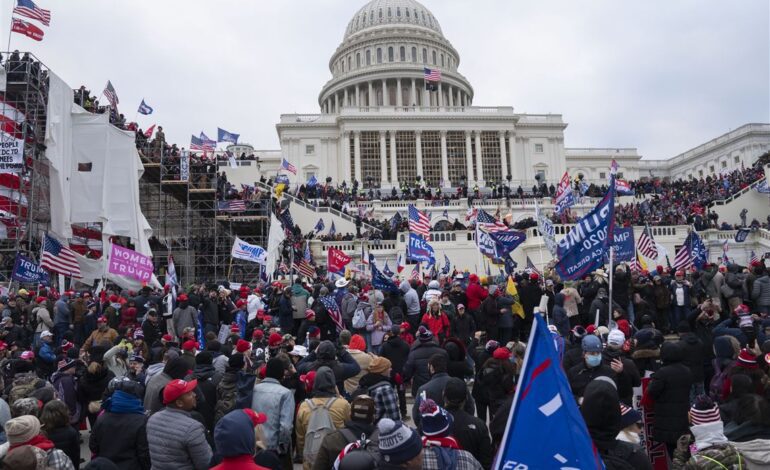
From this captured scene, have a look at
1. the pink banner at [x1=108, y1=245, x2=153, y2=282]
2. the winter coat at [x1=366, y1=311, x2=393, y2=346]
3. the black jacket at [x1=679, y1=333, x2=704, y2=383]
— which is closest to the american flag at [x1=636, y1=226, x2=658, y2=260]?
the winter coat at [x1=366, y1=311, x2=393, y2=346]

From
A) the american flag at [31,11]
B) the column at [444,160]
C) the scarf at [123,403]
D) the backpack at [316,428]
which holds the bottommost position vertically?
the backpack at [316,428]

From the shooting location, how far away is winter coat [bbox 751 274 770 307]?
496 inches

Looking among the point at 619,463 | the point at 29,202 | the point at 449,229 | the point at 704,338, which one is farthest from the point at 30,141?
the point at 619,463

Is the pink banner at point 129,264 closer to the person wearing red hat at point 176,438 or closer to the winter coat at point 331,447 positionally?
the person wearing red hat at point 176,438

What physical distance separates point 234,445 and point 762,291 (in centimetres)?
1196

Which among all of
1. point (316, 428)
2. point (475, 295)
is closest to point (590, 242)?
point (475, 295)

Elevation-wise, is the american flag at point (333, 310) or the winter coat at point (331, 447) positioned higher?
the american flag at point (333, 310)

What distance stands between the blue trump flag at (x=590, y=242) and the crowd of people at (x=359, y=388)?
105 centimetres

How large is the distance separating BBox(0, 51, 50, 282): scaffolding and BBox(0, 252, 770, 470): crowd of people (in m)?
11.0

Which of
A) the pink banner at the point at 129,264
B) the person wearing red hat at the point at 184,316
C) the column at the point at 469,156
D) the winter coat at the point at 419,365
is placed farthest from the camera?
the column at the point at 469,156

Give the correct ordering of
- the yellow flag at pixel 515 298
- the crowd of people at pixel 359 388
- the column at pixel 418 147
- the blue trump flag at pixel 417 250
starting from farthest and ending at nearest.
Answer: the column at pixel 418 147
the blue trump flag at pixel 417 250
the yellow flag at pixel 515 298
the crowd of people at pixel 359 388

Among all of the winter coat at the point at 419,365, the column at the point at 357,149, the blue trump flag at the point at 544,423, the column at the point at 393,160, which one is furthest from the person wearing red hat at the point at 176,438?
the column at the point at 357,149

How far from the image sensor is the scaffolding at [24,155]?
22609mm

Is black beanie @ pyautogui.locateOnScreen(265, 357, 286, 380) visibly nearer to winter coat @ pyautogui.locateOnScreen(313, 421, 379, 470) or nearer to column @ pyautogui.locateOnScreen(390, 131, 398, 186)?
winter coat @ pyautogui.locateOnScreen(313, 421, 379, 470)
